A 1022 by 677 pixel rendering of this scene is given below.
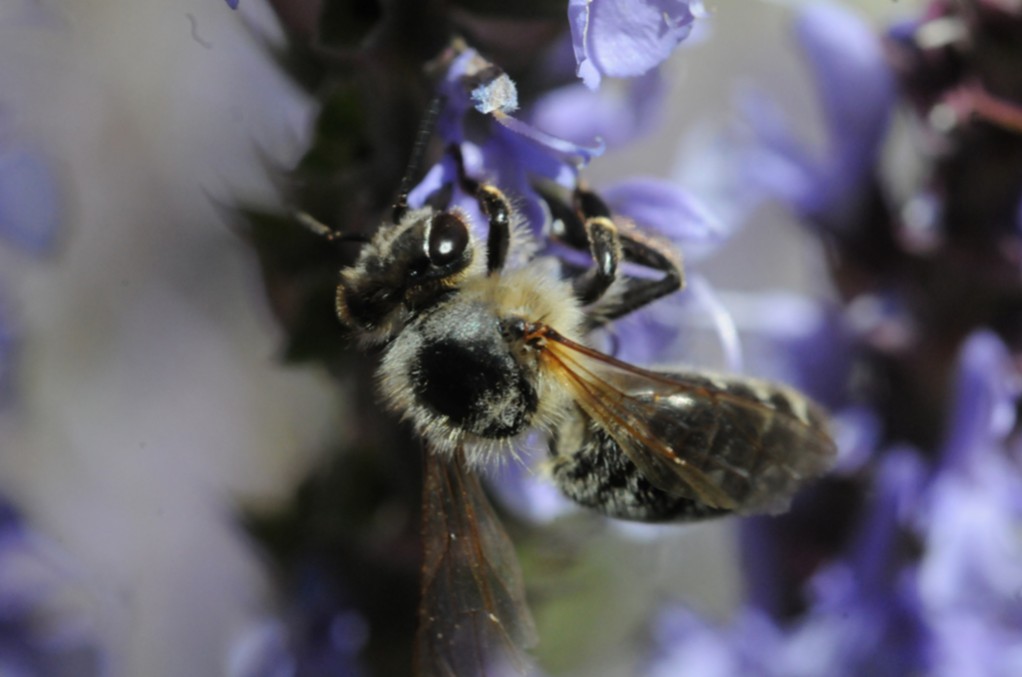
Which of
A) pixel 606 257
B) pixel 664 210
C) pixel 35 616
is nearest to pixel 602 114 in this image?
pixel 664 210

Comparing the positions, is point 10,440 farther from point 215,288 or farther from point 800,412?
point 800,412

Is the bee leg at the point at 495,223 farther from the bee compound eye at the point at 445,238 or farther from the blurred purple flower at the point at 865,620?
the blurred purple flower at the point at 865,620

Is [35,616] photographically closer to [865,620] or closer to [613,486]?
[613,486]

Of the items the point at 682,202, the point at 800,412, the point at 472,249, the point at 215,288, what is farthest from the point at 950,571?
the point at 215,288

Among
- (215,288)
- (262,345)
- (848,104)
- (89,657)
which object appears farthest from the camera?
(215,288)

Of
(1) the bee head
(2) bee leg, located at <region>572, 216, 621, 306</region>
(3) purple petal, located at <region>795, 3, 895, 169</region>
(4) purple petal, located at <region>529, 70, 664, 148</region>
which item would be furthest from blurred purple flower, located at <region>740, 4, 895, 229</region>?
(1) the bee head

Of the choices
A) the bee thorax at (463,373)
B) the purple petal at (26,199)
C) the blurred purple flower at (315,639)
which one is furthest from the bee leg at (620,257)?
the purple petal at (26,199)
